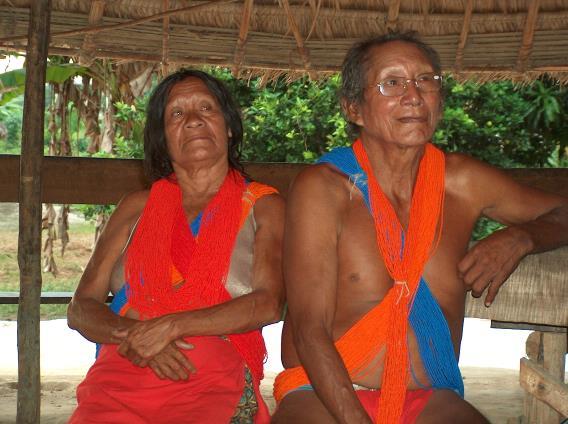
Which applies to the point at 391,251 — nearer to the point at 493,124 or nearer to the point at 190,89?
the point at 190,89

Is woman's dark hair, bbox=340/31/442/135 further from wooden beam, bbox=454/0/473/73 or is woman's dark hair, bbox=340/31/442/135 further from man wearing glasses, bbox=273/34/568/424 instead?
wooden beam, bbox=454/0/473/73

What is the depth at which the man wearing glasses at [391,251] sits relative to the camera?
7.75 feet

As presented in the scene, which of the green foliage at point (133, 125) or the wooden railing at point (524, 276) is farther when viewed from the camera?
the green foliage at point (133, 125)

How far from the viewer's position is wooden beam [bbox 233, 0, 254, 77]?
403 cm

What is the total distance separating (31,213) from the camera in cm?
325

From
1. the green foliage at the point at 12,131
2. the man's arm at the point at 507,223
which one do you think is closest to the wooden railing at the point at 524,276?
the man's arm at the point at 507,223

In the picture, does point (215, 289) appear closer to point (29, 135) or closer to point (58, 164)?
point (29, 135)

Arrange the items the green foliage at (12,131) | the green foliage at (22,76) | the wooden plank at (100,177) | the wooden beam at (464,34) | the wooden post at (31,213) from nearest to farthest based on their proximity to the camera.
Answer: the wooden post at (31,213) → the wooden plank at (100,177) → the wooden beam at (464,34) → the green foliage at (22,76) → the green foliage at (12,131)

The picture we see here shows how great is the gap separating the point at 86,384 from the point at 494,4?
8.23ft

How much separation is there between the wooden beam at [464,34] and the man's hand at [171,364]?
6.89 feet

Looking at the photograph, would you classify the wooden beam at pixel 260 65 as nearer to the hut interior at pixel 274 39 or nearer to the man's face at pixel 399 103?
the hut interior at pixel 274 39

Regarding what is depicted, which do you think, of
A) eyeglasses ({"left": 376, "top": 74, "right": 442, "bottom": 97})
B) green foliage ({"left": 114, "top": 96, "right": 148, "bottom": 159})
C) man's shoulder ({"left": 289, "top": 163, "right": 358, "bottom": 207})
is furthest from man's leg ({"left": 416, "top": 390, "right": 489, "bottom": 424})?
green foliage ({"left": 114, "top": 96, "right": 148, "bottom": 159})

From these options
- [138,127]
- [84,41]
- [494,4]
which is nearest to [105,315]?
[84,41]

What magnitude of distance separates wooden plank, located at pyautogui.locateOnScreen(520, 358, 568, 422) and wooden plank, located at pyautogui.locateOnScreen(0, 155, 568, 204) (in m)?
0.88
